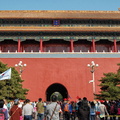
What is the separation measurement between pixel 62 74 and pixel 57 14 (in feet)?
27.4

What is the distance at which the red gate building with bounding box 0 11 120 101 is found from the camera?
17.3 metres

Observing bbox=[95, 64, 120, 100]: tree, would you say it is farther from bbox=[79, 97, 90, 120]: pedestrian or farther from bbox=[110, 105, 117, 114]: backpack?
bbox=[79, 97, 90, 120]: pedestrian

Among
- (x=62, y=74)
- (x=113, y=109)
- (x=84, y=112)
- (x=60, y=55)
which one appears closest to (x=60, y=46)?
(x=60, y=55)

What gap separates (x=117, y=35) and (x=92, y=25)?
3.08 m

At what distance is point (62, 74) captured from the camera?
17484 millimetres

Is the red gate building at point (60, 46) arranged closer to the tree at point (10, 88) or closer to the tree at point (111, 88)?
the tree at point (10, 88)

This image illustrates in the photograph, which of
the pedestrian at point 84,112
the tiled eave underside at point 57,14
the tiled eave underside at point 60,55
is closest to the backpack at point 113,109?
the pedestrian at point 84,112

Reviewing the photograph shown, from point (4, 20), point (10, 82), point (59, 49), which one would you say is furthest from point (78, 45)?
point (10, 82)

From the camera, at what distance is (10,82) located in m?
A: 13.0

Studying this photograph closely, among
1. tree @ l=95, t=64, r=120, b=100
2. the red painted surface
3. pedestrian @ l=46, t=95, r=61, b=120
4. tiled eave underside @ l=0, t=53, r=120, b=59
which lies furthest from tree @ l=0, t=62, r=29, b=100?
pedestrian @ l=46, t=95, r=61, b=120

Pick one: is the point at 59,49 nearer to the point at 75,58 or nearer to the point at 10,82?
the point at 75,58

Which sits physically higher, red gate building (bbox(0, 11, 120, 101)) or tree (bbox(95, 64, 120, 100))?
red gate building (bbox(0, 11, 120, 101))

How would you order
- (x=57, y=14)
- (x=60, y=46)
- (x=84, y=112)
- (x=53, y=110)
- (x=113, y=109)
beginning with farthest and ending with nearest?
1. (x=57, y=14)
2. (x=60, y=46)
3. (x=113, y=109)
4. (x=84, y=112)
5. (x=53, y=110)

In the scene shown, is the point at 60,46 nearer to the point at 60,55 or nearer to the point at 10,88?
the point at 60,55
